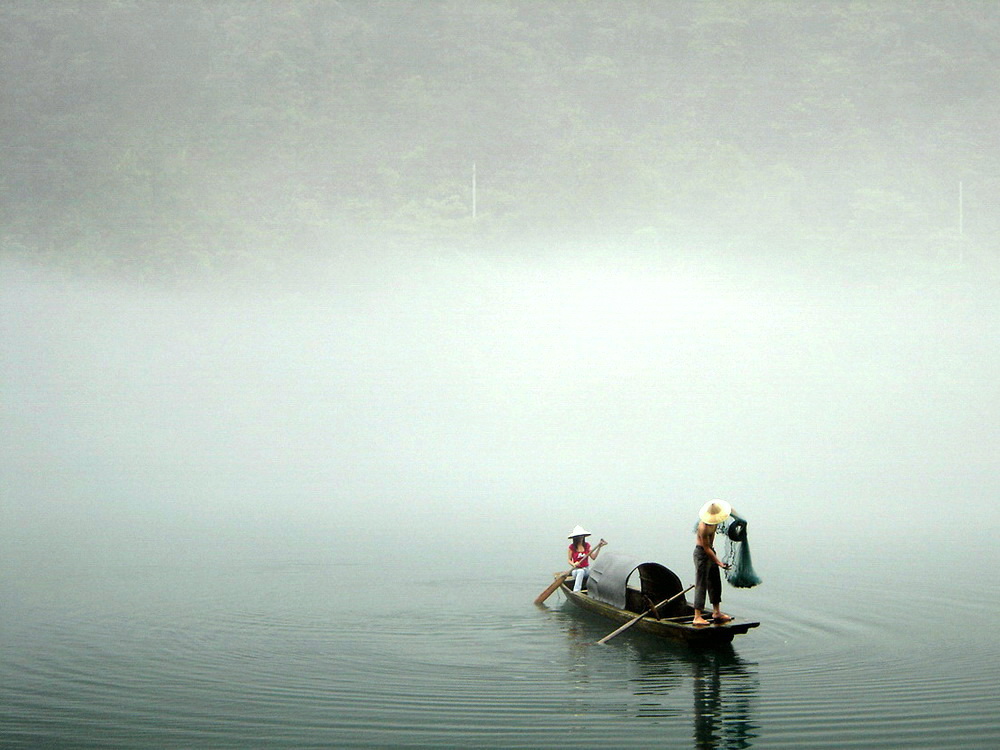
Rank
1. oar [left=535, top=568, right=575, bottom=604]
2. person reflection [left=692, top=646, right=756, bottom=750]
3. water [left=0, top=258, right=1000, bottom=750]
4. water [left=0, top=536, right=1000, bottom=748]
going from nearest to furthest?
person reflection [left=692, top=646, right=756, bottom=750]
water [left=0, top=536, right=1000, bottom=748]
water [left=0, top=258, right=1000, bottom=750]
oar [left=535, top=568, right=575, bottom=604]

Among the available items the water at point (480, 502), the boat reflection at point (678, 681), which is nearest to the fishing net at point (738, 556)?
the boat reflection at point (678, 681)

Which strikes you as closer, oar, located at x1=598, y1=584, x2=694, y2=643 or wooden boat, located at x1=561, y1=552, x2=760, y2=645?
wooden boat, located at x1=561, y1=552, x2=760, y2=645

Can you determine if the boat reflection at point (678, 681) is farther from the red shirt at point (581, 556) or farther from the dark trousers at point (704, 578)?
the red shirt at point (581, 556)

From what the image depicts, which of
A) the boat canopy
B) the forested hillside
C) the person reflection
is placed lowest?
the person reflection

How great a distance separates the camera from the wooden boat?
16266mm

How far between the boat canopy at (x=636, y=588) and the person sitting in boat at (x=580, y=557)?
1.74 metres

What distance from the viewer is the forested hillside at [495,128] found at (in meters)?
151

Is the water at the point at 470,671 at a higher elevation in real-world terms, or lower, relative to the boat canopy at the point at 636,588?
lower

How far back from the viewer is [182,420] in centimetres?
12375

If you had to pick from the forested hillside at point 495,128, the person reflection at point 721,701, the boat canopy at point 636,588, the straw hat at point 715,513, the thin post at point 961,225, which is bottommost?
the person reflection at point 721,701

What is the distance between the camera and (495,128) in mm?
167875

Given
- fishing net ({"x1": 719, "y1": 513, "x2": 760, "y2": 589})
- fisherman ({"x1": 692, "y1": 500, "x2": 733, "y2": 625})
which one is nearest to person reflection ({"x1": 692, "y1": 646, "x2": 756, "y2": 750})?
fisherman ({"x1": 692, "y1": 500, "x2": 733, "y2": 625})

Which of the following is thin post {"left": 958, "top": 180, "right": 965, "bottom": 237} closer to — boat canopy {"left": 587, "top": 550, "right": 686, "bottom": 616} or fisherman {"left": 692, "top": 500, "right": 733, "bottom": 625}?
boat canopy {"left": 587, "top": 550, "right": 686, "bottom": 616}

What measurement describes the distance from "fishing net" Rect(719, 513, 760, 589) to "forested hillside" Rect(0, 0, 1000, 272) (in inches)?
5315
